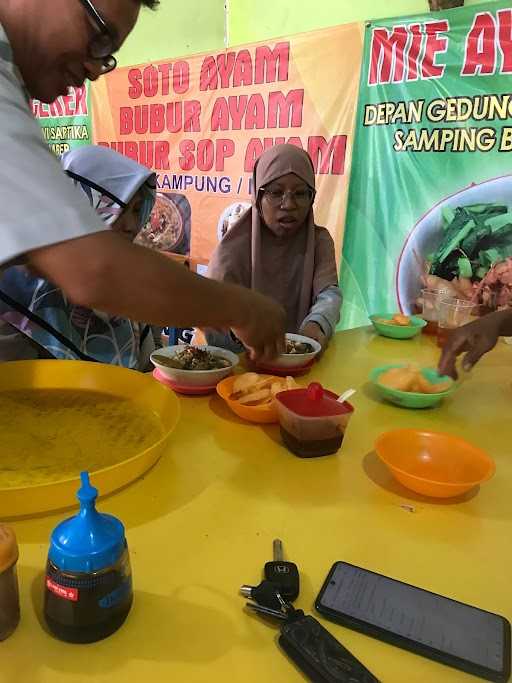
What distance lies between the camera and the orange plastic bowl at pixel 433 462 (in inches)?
34.5

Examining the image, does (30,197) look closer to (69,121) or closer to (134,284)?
(134,284)

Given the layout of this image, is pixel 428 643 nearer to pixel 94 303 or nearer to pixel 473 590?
pixel 473 590

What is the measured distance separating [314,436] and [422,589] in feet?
1.21

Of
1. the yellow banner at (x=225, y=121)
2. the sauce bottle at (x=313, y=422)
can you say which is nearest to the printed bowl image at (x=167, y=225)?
the yellow banner at (x=225, y=121)

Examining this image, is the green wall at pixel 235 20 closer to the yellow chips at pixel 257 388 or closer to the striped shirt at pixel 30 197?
the yellow chips at pixel 257 388

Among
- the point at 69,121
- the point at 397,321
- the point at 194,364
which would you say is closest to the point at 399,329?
the point at 397,321

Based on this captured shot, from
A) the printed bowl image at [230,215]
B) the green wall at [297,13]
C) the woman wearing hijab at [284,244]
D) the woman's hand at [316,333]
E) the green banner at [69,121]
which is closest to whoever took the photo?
the woman's hand at [316,333]

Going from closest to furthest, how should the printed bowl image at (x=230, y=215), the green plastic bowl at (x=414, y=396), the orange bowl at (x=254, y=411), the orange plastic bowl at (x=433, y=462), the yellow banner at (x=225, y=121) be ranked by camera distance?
the orange plastic bowl at (x=433, y=462), the orange bowl at (x=254, y=411), the green plastic bowl at (x=414, y=396), the yellow banner at (x=225, y=121), the printed bowl image at (x=230, y=215)

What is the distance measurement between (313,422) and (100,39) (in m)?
0.71

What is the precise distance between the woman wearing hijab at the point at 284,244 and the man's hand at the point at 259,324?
128cm

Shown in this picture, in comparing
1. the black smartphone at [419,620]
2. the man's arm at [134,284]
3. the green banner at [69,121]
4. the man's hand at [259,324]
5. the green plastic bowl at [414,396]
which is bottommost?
the black smartphone at [419,620]

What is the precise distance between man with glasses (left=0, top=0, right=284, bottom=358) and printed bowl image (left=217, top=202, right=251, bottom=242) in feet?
8.87

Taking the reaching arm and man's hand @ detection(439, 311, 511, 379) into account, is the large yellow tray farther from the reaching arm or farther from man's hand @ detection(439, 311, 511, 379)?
the reaching arm

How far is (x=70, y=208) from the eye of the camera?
674 millimetres
